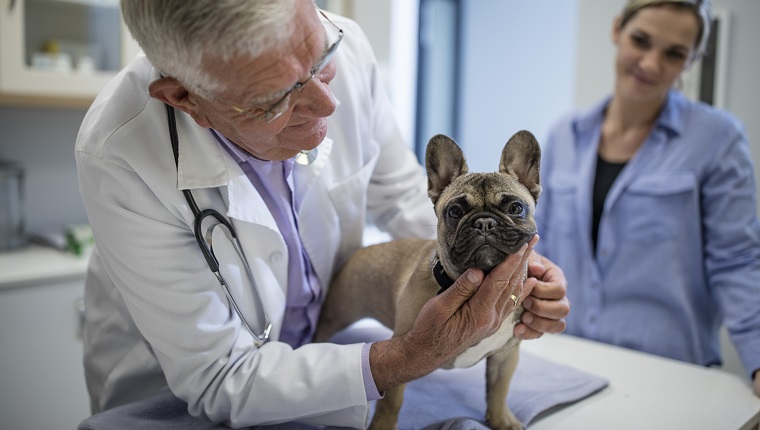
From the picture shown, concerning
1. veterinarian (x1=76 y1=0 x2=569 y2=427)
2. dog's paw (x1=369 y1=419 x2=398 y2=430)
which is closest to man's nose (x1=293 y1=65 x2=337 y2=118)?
veterinarian (x1=76 y1=0 x2=569 y2=427)

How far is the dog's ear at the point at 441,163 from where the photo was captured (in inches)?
43.4

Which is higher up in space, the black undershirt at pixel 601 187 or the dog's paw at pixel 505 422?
the black undershirt at pixel 601 187

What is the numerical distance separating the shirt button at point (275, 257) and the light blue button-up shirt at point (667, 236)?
1184mm

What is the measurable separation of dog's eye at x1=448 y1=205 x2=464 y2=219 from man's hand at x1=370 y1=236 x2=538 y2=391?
0.35 ft

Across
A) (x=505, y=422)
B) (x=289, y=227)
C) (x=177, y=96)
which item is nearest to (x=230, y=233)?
(x=289, y=227)

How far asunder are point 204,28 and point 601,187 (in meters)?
1.55

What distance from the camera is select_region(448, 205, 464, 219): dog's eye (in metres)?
1.05

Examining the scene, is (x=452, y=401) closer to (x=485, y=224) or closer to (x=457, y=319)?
(x=457, y=319)

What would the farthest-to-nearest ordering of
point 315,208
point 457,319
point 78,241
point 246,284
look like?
point 78,241 → point 315,208 → point 246,284 → point 457,319

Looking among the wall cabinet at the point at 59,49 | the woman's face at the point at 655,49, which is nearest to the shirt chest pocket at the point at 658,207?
the woman's face at the point at 655,49

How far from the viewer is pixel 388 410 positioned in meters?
1.15

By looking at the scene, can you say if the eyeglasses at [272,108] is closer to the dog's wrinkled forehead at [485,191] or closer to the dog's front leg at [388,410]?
the dog's wrinkled forehead at [485,191]

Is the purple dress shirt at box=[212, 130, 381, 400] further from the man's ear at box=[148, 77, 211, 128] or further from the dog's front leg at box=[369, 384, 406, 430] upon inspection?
the dog's front leg at box=[369, 384, 406, 430]

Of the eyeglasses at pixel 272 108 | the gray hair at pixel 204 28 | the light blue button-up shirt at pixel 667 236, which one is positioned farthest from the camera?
the light blue button-up shirt at pixel 667 236
